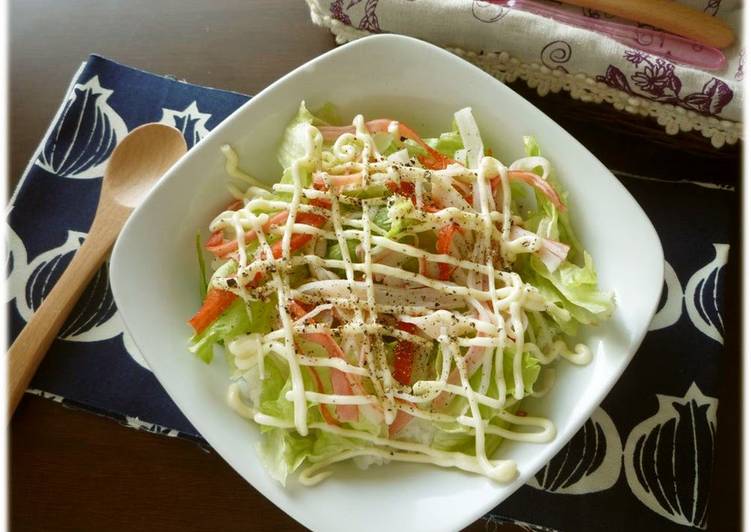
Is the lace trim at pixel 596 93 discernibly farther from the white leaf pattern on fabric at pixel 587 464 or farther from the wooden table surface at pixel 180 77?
the white leaf pattern on fabric at pixel 587 464

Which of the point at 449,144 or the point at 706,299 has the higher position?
the point at 449,144

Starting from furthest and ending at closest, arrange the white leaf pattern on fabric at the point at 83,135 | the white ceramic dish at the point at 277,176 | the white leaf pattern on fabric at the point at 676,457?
the white leaf pattern on fabric at the point at 83,135 → the white leaf pattern on fabric at the point at 676,457 → the white ceramic dish at the point at 277,176

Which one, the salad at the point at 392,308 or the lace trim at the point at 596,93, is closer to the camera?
the salad at the point at 392,308

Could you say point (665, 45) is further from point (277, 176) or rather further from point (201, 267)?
point (201, 267)

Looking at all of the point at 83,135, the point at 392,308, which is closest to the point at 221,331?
the point at 392,308

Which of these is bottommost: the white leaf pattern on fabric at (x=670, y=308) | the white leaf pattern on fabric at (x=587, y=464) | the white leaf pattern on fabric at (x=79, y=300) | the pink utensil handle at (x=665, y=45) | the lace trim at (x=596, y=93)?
the white leaf pattern on fabric at (x=587, y=464)

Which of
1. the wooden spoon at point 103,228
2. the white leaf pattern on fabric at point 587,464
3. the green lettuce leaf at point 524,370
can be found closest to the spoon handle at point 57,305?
the wooden spoon at point 103,228

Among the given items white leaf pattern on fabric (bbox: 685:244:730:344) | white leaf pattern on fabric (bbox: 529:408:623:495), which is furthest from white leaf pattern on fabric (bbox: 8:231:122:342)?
white leaf pattern on fabric (bbox: 685:244:730:344)
